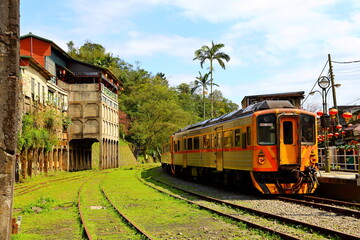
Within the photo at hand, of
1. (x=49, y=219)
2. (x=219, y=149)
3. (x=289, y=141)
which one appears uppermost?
(x=289, y=141)

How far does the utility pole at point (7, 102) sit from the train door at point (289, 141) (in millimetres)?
10072

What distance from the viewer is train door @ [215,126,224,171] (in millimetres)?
17359

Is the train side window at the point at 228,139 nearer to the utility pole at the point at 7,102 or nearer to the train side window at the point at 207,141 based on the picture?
the train side window at the point at 207,141

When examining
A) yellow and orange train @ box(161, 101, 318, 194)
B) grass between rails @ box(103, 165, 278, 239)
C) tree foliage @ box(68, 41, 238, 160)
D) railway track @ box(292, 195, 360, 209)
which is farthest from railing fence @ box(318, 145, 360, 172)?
tree foliage @ box(68, 41, 238, 160)

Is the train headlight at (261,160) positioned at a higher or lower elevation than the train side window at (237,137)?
lower

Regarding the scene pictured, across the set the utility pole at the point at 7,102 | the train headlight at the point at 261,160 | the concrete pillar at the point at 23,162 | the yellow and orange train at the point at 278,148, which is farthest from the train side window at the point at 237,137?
the concrete pillar at the point at 23,162

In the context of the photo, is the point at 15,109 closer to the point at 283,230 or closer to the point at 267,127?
the point at 283,230

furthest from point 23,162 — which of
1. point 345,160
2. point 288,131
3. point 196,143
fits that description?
point 345,160

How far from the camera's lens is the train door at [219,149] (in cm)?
1736

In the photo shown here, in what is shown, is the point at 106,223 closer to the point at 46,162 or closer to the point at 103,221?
the point at 103,221

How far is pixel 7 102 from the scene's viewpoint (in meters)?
5.41

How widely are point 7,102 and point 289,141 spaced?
10.5 meters

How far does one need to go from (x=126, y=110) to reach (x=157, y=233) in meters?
57.0

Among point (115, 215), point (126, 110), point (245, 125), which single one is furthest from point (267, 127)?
point (126, 110)
